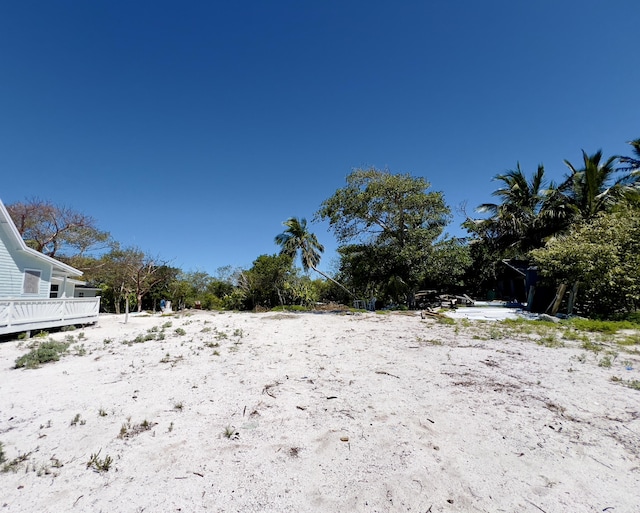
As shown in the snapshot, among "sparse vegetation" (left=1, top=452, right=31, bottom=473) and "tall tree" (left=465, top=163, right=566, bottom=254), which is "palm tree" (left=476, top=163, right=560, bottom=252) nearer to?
"tall tree" (left=465, top=163, right=566, bottom=254)

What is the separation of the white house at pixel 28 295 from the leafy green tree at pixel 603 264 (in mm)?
17546

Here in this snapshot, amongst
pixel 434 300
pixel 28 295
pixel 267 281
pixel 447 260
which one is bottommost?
pixel 434 300

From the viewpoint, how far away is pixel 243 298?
24812 mm

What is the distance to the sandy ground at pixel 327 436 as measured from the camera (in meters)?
2.00

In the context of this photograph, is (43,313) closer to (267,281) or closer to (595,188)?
(267,281)

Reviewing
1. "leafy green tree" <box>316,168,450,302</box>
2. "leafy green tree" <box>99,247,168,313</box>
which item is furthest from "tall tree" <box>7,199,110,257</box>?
"leafy green tree" <box>316,168,450,302</box>

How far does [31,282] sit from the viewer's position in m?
12.9

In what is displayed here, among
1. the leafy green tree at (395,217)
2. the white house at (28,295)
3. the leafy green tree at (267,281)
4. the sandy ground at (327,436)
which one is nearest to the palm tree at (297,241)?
the leafy green tree at (267,281)

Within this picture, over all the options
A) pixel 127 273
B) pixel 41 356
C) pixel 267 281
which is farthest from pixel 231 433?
pixel 127 273

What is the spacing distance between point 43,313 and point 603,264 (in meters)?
18.9

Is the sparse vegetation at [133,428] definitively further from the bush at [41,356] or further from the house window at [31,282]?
the house window at [31,282]

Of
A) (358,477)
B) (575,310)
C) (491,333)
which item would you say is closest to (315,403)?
(358,477)

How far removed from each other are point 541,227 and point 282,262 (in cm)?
1962

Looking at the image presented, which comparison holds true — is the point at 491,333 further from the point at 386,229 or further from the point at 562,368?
the point at 386,229
